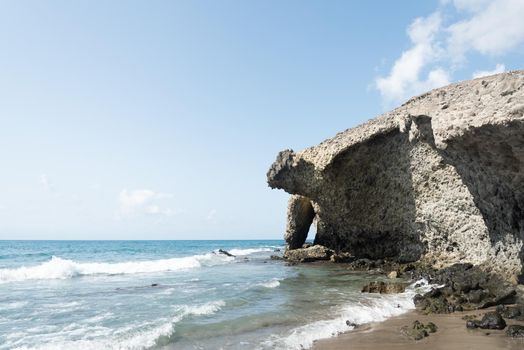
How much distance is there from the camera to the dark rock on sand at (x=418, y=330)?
9.46 meters

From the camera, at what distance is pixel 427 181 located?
21016 millimetres

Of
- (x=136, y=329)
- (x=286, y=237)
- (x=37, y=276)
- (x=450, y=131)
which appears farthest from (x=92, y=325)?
(x=286, y=237)

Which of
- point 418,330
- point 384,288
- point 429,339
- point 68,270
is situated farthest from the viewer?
point 68,270

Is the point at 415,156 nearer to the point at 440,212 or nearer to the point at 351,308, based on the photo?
the point at 440,212

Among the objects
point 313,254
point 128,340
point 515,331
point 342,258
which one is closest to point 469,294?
point 515,331

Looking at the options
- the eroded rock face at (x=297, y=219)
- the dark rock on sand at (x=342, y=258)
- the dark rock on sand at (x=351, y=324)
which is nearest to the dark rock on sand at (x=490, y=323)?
the dark rock on sand at (x=351, y=324)

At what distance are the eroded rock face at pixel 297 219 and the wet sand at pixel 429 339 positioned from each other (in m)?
24.4

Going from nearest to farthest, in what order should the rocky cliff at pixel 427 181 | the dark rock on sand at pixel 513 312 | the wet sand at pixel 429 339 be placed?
the wet sand at pixel 429 339
the dark rock on sand at pixel 513 312
the rocky cliff at pixel 427 181

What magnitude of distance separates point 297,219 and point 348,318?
23.9 metres

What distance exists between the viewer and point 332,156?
2516 cm

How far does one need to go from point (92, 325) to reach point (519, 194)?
13.2 m

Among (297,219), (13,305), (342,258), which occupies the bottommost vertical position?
(13,305)

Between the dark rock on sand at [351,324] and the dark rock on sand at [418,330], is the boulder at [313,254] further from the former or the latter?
the dark rock on sand at [418,330]

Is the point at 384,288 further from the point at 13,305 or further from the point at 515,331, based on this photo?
the point at 13,305
